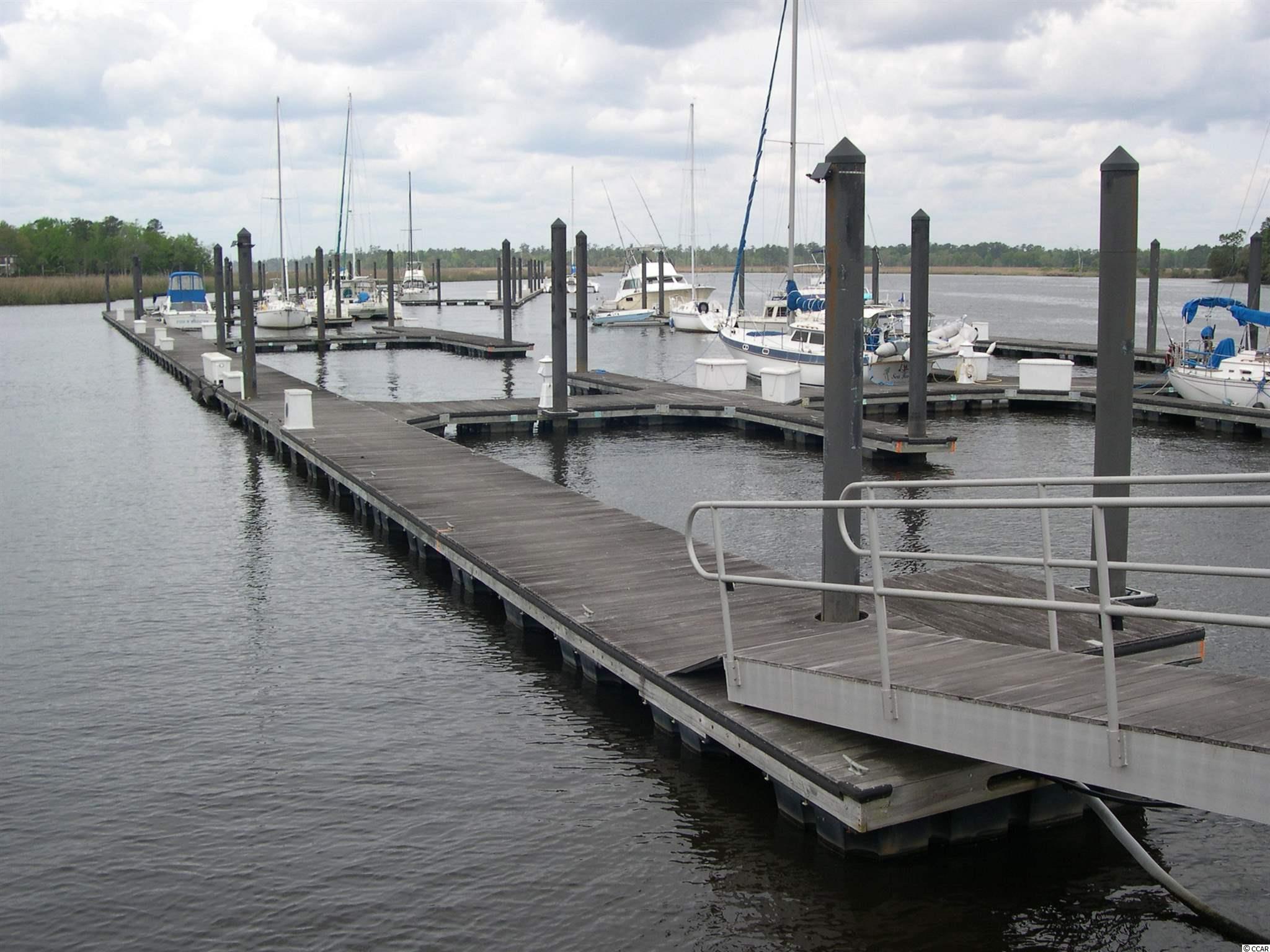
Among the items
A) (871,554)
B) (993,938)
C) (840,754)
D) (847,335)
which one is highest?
(847,335)

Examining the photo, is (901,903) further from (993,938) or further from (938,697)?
(938,697)

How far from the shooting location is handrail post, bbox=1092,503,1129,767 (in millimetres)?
5441

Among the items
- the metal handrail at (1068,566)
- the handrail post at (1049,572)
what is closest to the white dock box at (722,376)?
the metal handrail at (1068,566)

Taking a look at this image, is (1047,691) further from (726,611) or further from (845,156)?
(845,156)

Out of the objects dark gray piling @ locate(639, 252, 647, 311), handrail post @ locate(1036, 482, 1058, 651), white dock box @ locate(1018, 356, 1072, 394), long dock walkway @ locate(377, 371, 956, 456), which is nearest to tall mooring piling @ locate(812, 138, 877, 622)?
handrail post @ locate(1036, 482, 1058, 651)

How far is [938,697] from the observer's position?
6402 mm

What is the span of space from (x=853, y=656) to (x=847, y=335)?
91.3 inches

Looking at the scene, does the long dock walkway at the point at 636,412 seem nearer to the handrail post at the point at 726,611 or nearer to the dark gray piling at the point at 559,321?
the dark gray piling at the point at 559,321

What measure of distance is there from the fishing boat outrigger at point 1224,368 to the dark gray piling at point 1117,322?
19.7 metres

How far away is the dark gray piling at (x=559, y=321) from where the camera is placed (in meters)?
25.7

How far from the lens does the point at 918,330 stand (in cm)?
2183

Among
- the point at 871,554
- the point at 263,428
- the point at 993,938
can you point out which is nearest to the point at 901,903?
the point at 993,938

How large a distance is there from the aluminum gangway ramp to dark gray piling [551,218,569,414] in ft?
60.0

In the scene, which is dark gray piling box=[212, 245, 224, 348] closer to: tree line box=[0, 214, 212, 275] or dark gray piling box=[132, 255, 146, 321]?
dark gray piling box=[132, 255, 146, 321]
